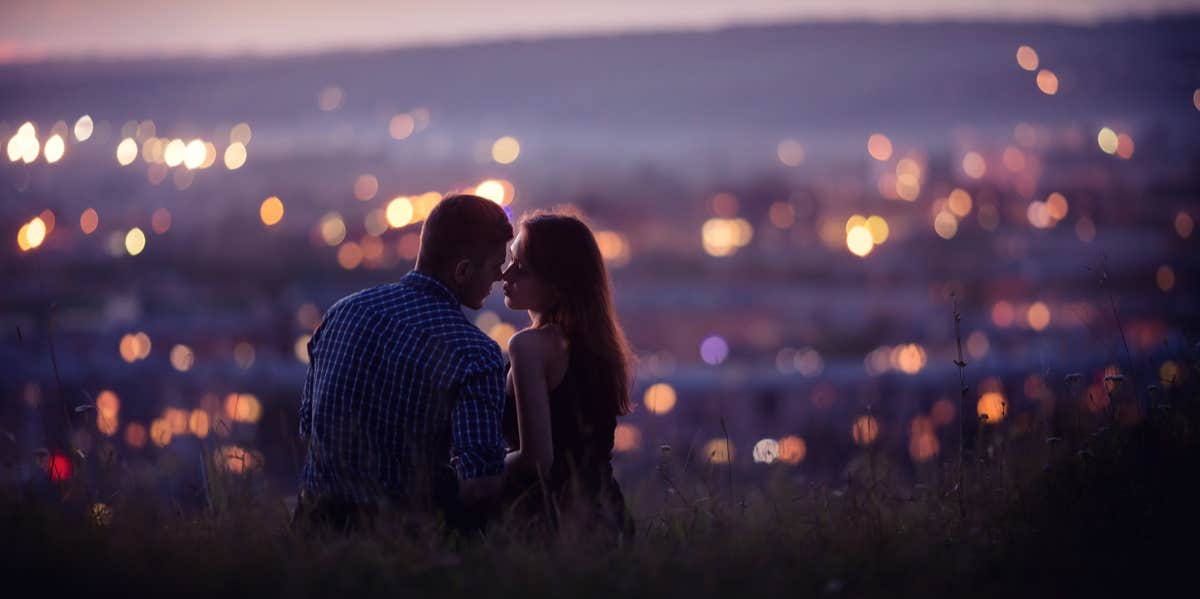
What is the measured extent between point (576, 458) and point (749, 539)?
766 mm

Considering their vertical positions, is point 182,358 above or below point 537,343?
below

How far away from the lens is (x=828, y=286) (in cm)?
14200

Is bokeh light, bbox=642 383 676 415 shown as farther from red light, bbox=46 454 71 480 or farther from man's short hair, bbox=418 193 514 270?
red light, bbox=46 454 71 480

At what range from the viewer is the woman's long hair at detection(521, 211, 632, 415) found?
4.68 metres

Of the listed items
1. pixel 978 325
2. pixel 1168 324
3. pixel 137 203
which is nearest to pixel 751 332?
pixel 978 325

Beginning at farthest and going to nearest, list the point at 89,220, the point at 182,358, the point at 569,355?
1. the point at 89,220
2. the point at 182,358
3. the point at 569,355

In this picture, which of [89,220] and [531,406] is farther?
[89,220]

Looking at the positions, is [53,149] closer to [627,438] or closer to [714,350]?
[627,438]

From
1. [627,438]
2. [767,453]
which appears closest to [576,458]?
[767,453]

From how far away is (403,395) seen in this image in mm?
4324

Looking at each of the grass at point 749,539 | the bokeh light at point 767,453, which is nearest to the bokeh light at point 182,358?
the bokeh light at point 767,453

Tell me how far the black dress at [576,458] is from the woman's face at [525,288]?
0.23 meters

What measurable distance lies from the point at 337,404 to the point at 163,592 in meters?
0.94

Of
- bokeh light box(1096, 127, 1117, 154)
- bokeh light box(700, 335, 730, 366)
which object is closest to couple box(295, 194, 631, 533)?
bokeh light box(1096, 127, 1117, 154)
